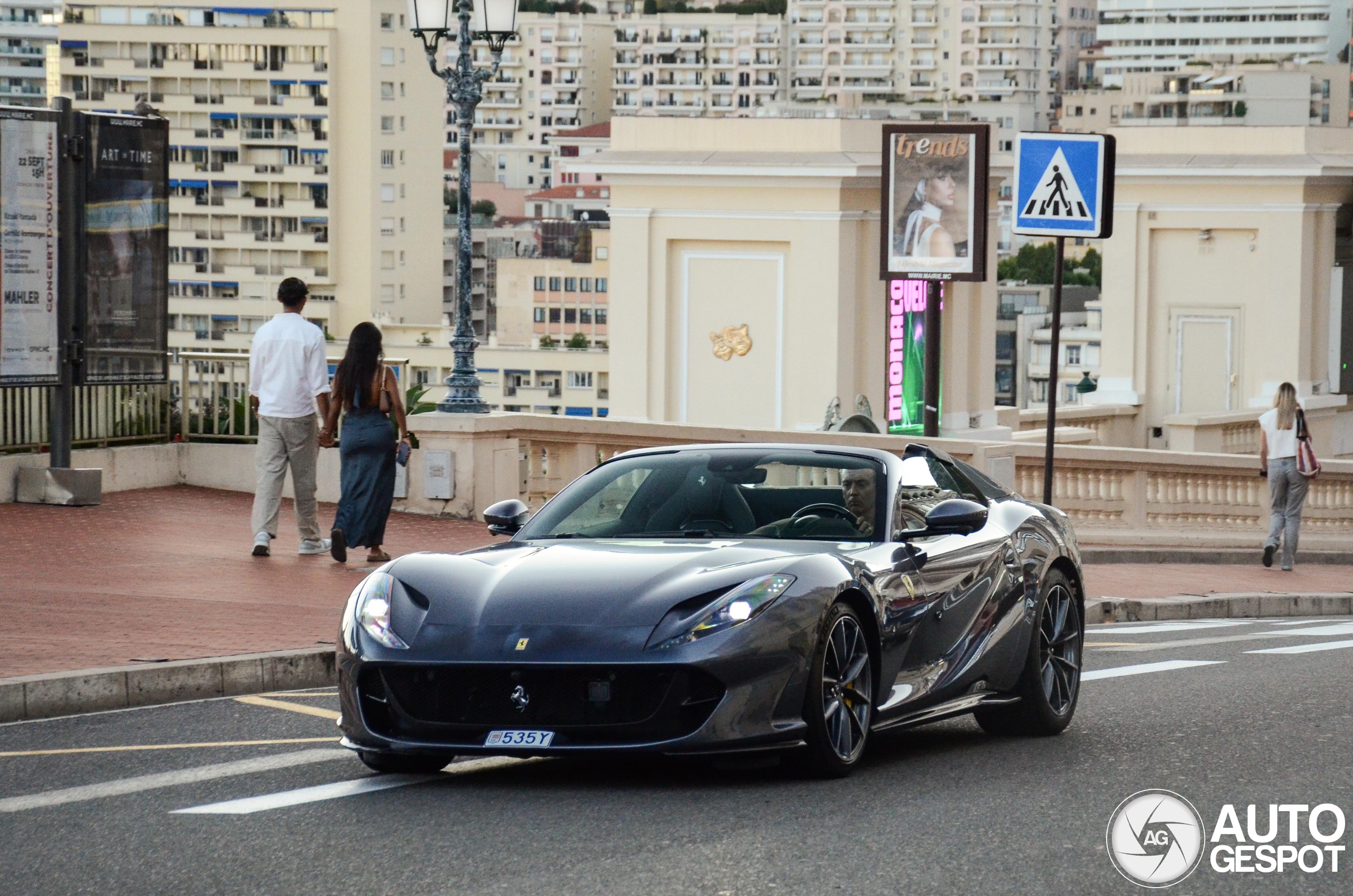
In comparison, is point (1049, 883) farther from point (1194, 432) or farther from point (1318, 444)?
point (1318, 444)

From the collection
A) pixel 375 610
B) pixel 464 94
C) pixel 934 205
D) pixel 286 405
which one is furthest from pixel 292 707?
pixel 934 205

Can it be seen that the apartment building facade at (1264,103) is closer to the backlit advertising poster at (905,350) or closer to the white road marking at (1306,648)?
the backlit advertising poster at (905,350)

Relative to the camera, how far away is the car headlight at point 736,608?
7129 millimetres

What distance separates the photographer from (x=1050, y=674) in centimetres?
906

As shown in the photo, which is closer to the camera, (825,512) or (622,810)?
(622,810)

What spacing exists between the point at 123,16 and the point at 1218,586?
141m

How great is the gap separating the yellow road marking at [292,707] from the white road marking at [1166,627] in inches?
271

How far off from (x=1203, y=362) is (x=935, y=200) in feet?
57.3

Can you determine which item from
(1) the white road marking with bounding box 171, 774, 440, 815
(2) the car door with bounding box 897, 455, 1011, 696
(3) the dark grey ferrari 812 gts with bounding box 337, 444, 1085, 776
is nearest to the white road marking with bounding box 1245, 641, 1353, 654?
(3) the dark grey ferrari 812 gts with bounding box 337, 444, 1085, 776

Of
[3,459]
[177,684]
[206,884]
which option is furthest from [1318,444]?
[206,884]

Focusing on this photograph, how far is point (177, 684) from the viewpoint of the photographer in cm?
1001

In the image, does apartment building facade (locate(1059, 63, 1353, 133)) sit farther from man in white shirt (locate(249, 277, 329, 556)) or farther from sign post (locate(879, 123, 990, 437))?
man in white shirt (locate(249, 277, 329, 556))

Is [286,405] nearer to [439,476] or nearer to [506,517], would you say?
[439,476]

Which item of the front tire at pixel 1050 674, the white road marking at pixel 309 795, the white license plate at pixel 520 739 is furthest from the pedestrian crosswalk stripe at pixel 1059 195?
the white license plate at pixel 520 739
